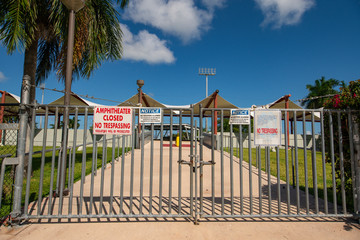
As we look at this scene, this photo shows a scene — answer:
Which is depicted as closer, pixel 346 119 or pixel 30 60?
pixel 346 119

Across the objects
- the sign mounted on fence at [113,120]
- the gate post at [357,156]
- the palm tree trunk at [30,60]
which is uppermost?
the palm tree trunk at [30,60]

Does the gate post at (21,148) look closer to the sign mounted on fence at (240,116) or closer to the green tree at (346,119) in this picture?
the sign mounted on fence at (240,116)

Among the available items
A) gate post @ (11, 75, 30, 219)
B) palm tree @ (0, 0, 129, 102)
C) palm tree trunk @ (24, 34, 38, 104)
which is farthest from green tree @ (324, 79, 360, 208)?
palm tree trunk @ (24, 34, 38, 104)

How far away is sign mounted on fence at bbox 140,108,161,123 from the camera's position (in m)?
3.48

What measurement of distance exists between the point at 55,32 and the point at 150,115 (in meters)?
5.41

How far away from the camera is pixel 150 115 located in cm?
352

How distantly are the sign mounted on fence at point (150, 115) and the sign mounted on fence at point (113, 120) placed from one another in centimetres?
22

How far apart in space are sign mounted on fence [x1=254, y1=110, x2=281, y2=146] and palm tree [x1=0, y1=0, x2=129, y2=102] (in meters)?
5.26

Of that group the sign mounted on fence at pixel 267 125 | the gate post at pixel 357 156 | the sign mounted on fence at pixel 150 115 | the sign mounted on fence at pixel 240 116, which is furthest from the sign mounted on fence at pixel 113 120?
the gate post at pixel 357 156

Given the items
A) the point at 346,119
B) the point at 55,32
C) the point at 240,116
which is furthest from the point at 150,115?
the point at 55,32

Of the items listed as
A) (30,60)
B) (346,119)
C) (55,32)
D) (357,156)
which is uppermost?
(55,32)

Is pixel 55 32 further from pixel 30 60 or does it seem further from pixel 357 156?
pixel 357 156

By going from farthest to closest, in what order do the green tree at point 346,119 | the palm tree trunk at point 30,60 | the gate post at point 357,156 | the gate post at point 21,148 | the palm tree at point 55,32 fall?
the palm tree trunk at point 30,60 → the palm tree at point 55,32 → the green tree at point 346,119 → the gate post at point 357,156 → the gate post at point 21,148

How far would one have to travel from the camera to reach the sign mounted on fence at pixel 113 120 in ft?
11.5
